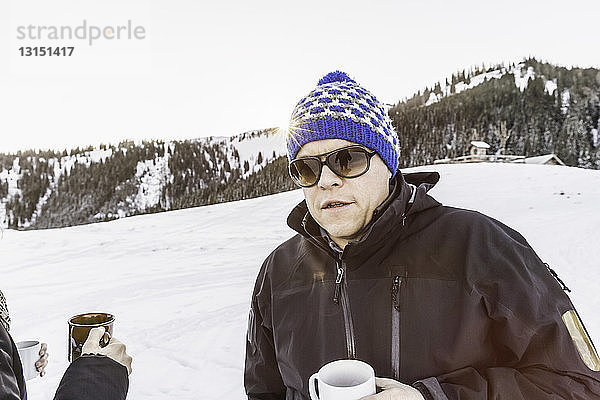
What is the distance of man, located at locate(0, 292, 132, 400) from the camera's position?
4.58 feet

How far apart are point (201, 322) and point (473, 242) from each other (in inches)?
181

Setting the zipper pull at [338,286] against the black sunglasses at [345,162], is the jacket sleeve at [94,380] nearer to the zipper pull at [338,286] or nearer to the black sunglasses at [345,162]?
the zipper pull at [338,286]

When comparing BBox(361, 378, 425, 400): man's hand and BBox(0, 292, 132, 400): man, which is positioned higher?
BBox(361, 378, 425, 400): man's hand

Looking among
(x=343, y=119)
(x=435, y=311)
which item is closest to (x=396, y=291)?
(x=435, y=311)

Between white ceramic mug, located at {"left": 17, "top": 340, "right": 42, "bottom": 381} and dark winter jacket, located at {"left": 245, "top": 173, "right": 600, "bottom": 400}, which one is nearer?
dark winter jacket, located at {"left": 245, "top": 173, "right": 600, "bottom": 400}

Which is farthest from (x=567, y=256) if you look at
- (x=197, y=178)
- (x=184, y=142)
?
(x=184, y=142)

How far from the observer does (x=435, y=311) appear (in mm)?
1398

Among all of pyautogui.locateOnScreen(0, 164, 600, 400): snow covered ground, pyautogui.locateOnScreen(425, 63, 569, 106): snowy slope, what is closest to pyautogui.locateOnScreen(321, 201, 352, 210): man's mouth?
pyautogui.locateOnScreen(0, 164, 600, 400): snow covered ground

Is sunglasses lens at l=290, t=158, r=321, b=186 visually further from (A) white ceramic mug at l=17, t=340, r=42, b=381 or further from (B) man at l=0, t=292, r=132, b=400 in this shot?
(A) white ceramic mug at l=17, t=340, r=42, b=381

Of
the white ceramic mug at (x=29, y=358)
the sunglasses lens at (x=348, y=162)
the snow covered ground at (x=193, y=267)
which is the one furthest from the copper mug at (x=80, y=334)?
the snow covered ground at (x=193, y=267)

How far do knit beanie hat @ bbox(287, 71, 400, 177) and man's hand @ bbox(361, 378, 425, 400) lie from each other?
765 mm

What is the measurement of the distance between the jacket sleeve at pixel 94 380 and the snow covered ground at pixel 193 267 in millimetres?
2463

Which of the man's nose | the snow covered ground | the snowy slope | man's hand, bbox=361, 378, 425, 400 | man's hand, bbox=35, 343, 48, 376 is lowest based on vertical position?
the snow covered ground

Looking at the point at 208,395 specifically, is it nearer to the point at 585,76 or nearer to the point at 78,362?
the point at 78,362
